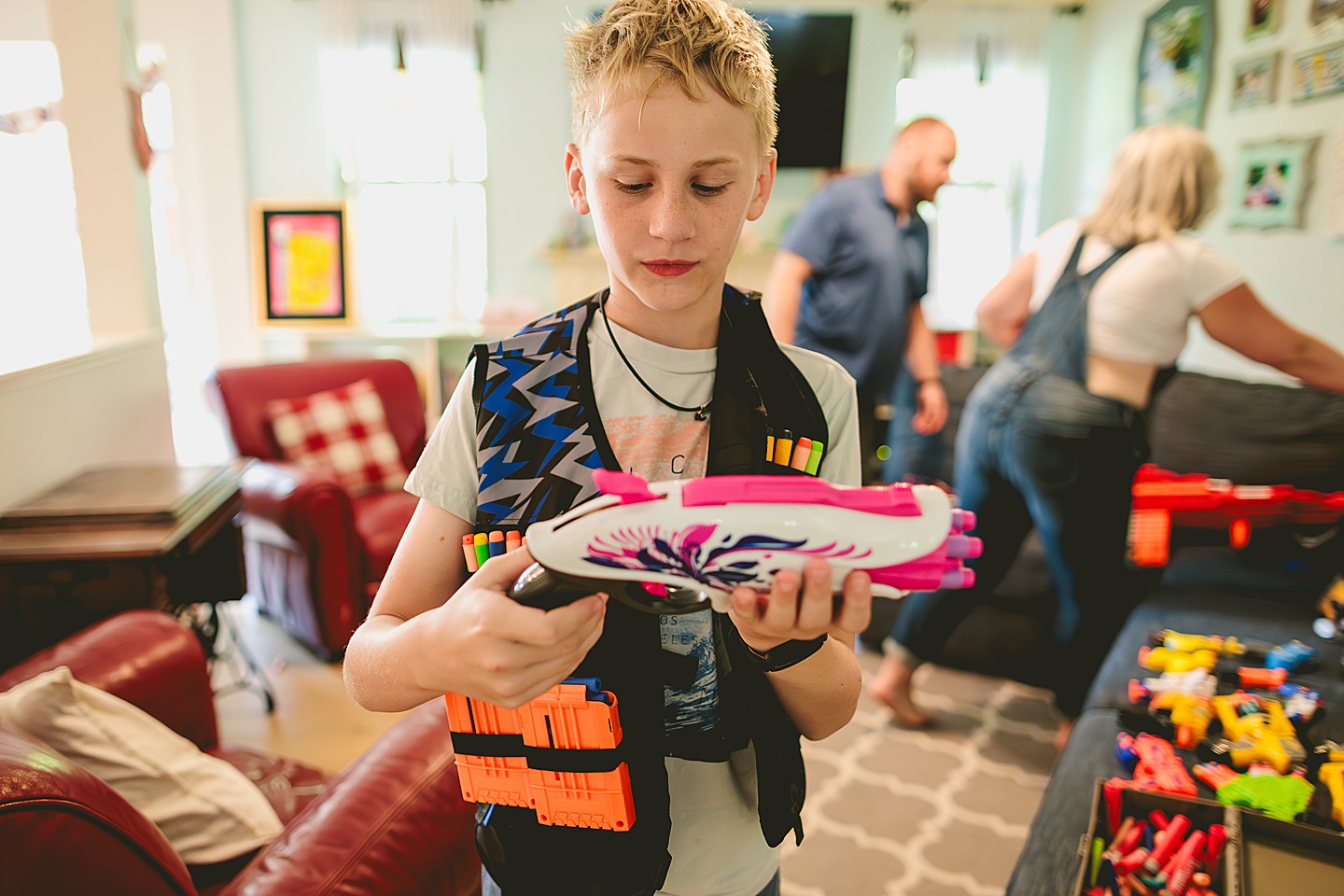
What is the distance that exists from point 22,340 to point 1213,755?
3.38m

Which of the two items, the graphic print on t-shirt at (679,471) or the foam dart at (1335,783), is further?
the foam dart at (1335,783)

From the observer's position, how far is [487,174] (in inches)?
187

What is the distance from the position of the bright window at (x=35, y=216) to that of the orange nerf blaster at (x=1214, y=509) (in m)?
2.87

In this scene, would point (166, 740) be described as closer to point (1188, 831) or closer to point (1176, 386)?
point (1188, 831)

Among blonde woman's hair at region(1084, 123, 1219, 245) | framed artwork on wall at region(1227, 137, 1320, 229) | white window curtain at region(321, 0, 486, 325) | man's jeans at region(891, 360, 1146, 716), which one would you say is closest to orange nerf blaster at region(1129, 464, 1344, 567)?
man's jeans at region(891, 360, 1146, 716)

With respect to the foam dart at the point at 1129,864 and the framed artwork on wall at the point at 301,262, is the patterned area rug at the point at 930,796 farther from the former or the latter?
the framed artwork on wall at the point at 301,262

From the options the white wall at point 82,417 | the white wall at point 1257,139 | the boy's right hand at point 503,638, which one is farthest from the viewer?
the white wall at point 1257,139

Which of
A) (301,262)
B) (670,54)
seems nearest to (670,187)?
(670,54)

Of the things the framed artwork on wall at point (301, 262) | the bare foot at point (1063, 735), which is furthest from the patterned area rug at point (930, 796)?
the framed artwork on wall at point (301, 262)

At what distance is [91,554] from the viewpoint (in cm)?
168

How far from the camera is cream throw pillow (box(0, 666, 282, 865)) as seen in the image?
3.49 feet

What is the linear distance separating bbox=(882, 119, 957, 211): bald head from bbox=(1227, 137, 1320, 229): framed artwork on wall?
47.8 inches

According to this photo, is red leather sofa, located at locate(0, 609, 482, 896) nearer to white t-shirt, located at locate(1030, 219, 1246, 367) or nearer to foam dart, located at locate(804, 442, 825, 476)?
foam dart, located at locate(804, 442, 825, 476)

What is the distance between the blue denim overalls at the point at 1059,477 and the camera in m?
1.89
